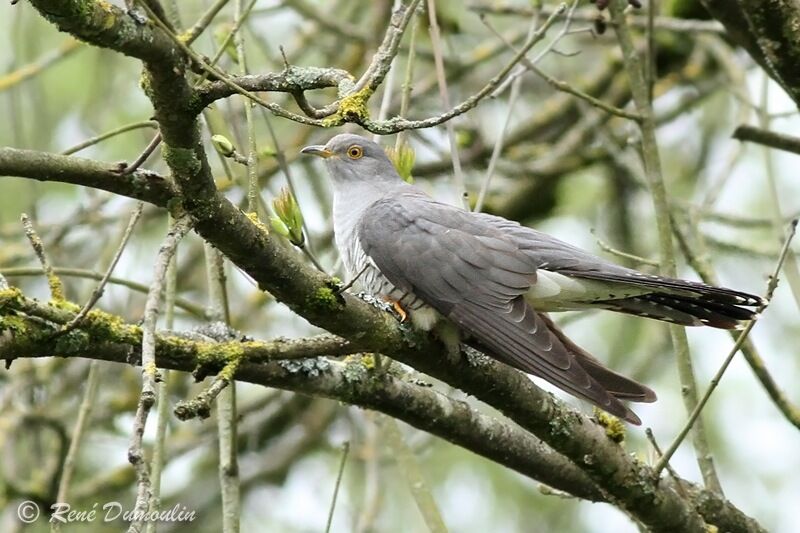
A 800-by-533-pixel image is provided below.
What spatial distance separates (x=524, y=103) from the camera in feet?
25.5

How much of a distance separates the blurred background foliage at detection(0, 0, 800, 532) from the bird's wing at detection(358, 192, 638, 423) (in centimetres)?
108

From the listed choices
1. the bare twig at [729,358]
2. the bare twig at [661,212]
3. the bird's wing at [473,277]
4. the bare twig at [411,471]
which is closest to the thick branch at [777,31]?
the bare twig at [661,212]

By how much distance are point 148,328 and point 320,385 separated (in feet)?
3.20

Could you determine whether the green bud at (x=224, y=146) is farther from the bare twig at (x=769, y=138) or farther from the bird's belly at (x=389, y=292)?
the bare twig at (x=769, y=138)

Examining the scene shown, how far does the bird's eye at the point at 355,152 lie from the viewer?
5059 millimetres

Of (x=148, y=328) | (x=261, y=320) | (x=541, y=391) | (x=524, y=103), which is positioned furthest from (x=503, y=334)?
(x=524, y=103)

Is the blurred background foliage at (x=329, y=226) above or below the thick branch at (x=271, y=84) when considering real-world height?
above

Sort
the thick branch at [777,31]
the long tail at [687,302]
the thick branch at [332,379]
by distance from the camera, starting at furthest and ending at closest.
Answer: the long tail at [687,302]
the thick branch at [777,31]
the thick branch at [332,379]

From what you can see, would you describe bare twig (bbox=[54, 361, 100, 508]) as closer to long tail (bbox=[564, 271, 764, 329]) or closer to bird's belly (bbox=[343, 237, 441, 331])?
bird's belly (bbox=[343, 237, 441, 331])

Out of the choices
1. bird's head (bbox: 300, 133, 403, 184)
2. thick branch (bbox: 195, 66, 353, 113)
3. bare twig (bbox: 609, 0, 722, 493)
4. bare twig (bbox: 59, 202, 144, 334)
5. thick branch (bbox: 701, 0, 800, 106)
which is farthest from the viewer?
bird's head (bbox: 300, 133, 403, 184)

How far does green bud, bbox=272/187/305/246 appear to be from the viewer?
2908 millimetres

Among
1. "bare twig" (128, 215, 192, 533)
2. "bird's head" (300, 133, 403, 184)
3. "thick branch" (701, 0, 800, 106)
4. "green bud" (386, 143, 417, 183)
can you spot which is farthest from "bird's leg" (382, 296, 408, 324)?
"thick branch" (701, 0, 800, 106)

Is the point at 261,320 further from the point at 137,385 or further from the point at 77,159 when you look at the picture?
the point at 77,159

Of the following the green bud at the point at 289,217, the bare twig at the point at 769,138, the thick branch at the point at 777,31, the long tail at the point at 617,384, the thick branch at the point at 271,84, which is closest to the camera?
the thick branch at the point at 271,84
